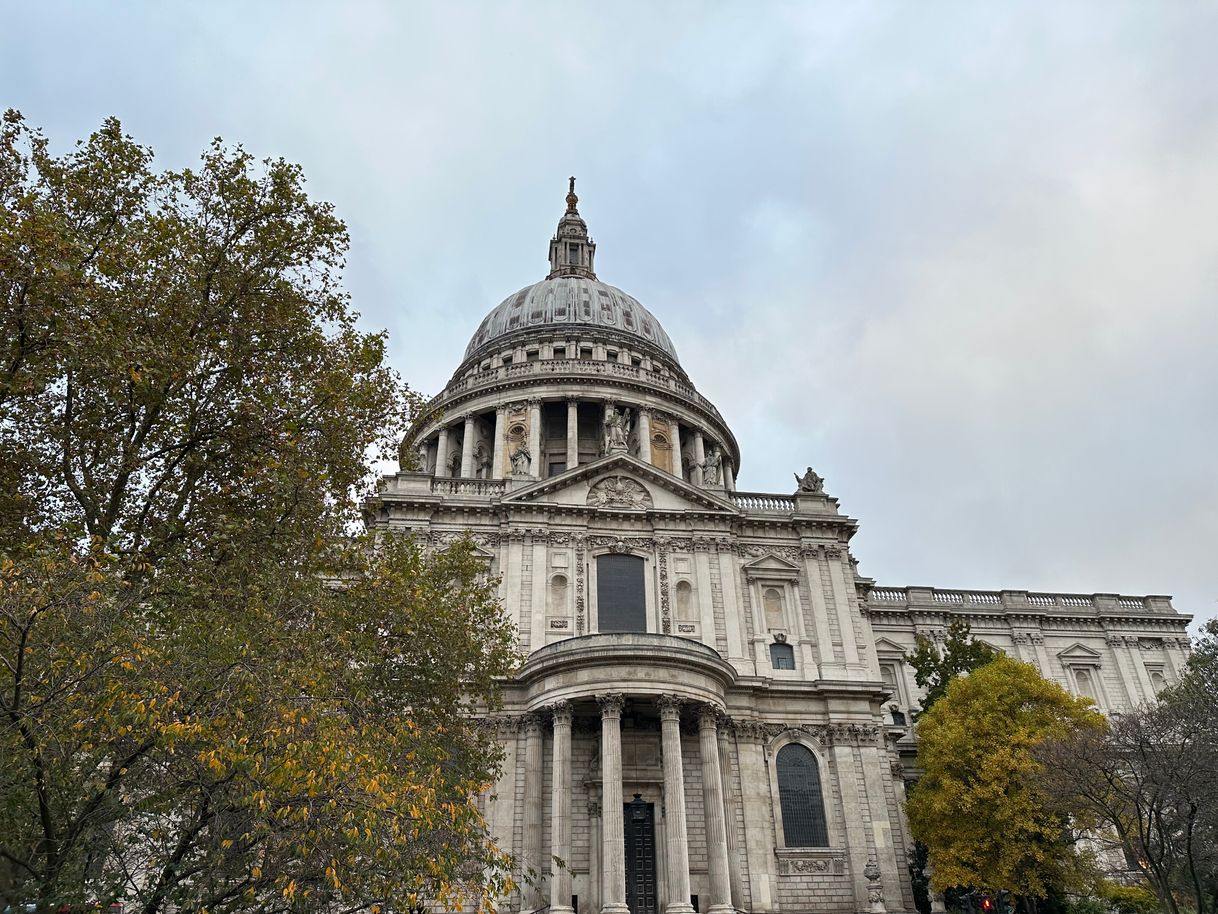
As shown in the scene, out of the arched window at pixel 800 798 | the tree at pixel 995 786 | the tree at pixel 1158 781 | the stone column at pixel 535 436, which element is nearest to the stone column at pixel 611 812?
the arched window at pixel 800 798

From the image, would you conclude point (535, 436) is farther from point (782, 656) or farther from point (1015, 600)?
point (1015, 600)

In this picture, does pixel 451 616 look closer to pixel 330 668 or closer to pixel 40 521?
pixel 330 668

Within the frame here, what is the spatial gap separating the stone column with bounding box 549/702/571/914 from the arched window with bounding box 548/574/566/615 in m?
5.34

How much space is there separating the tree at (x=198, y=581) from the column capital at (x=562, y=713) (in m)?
9.63

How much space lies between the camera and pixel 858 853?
3147 cm

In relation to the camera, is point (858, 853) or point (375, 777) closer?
point (375, 777)

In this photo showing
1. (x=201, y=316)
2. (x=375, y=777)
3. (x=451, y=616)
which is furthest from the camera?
(x=451, y=616)

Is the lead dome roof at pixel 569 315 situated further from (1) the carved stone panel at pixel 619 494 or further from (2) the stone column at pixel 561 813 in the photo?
(2) the stone column at pixel 561 813

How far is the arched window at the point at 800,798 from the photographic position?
105ft

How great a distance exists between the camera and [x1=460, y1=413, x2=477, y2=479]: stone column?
49.8 meters

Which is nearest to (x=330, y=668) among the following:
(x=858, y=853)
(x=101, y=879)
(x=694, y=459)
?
(x=101, y=879)

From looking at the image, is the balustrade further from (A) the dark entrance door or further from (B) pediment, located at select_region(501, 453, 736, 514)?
(A) the dark entrance door

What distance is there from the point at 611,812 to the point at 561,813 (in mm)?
1723

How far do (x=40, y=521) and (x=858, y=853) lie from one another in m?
28.0
